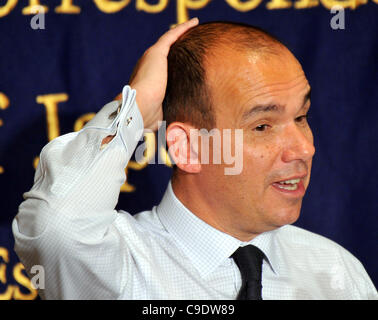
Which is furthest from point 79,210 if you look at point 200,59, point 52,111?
point 52,111

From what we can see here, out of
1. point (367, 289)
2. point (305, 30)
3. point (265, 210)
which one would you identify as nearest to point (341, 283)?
point (367, 289)

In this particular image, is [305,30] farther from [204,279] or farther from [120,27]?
[204,279]

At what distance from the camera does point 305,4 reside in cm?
Result: 201

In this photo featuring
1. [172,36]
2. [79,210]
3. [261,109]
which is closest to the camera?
[79,210]

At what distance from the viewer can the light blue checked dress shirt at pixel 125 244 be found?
1188mm

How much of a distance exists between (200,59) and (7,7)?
0.80m

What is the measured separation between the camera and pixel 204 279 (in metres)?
1.42

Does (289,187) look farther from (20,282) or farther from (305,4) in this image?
(20,282)

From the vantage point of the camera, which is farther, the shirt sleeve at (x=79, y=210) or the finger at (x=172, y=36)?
the finger at (x=172, y=36)

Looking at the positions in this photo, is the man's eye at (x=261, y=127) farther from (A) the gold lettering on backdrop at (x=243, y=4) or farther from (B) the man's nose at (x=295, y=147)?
(A) the gold lettering on backdrop at (x=243, y=4)

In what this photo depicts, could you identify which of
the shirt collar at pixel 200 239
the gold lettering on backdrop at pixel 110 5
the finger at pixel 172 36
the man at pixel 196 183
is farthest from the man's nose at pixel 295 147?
the gold lettering on backdrop at pixel 110 5

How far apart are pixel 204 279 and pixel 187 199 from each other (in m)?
0.19

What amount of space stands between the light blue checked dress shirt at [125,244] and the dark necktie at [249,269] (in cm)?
2

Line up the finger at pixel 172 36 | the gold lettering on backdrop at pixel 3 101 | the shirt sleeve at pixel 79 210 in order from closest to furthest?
the shirt sleeve at pixel 79 210 → the finger at pixel 172 36 → the gold lettering on backdrop at pixel 3 101
